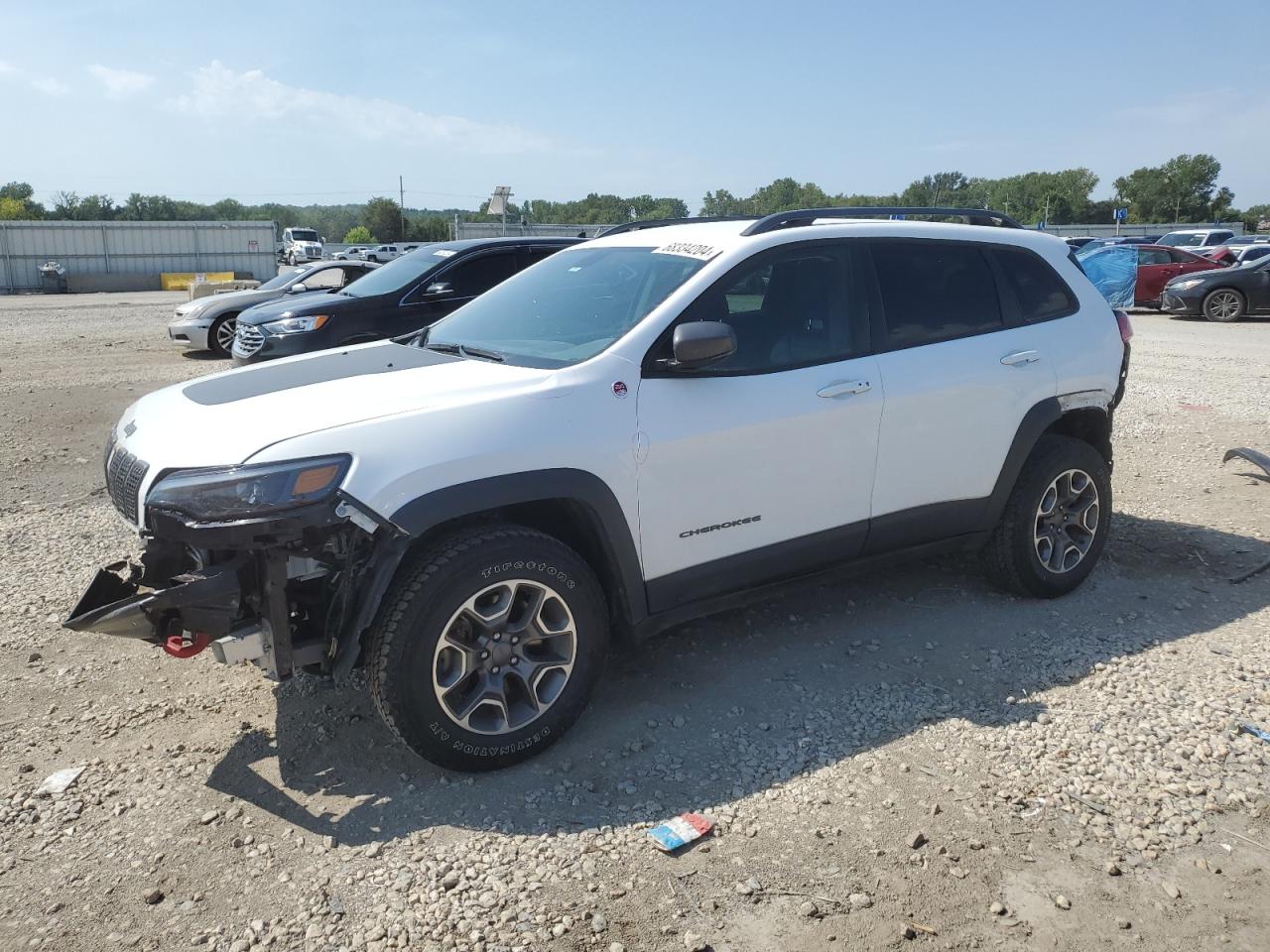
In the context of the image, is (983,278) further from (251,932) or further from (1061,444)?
(251,932)

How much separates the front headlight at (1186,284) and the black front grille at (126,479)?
69.6 feet

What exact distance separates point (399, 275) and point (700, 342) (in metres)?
7.31

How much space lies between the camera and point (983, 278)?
4.73 m

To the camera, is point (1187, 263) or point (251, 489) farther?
point (1187, 263)

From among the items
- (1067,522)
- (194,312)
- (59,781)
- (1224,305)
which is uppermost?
(1224,305)

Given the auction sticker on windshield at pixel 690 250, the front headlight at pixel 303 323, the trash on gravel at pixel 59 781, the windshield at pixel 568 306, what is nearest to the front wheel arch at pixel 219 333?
the front headlight at pixel 303 323

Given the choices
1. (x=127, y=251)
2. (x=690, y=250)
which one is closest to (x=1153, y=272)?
(x=690, y=250)

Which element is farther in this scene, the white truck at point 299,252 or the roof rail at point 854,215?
the white truck at point 299,252

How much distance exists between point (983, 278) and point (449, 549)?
9.99 ft

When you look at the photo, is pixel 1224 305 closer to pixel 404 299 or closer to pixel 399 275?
pixel 399 275

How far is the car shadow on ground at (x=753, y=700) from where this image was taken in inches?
131

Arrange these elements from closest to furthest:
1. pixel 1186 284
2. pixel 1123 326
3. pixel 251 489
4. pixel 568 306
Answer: pixel 251 489 → pixel 568 306 → pixel 1123 326 → pixel 1186 284

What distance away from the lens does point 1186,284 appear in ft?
64.7

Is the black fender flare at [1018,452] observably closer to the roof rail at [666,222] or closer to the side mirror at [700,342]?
the roof rail at [666,222]
